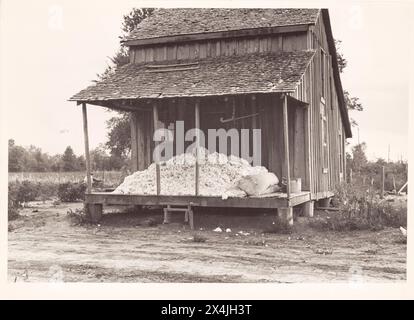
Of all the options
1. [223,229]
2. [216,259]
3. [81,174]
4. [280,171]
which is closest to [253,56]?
[280,171]

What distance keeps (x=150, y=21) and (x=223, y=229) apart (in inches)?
323

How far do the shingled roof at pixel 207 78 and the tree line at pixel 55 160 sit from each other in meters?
2.28

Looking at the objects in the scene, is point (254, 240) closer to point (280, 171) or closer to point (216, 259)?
point (216, 259)

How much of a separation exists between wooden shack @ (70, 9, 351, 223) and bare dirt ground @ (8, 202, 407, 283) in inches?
47.8

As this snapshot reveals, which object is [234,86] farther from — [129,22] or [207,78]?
[129,22]

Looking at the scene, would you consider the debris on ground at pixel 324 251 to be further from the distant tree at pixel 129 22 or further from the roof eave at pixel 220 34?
the distant tree at pixel 129 22

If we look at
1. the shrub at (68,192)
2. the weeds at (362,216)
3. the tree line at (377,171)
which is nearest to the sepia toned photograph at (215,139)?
the weeds at (362,216)

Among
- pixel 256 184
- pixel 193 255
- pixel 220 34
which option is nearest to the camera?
pixel 193 255

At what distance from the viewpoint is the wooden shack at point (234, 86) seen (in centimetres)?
1360

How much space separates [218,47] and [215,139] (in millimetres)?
2828

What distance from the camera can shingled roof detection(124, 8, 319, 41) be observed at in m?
15.5

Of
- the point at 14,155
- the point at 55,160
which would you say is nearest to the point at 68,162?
the point at 55,160

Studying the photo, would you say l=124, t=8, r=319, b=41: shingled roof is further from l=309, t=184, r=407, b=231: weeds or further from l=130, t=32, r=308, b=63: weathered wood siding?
l=309, t=184, r=407, b=231: weeds

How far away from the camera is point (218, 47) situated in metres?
16.1
